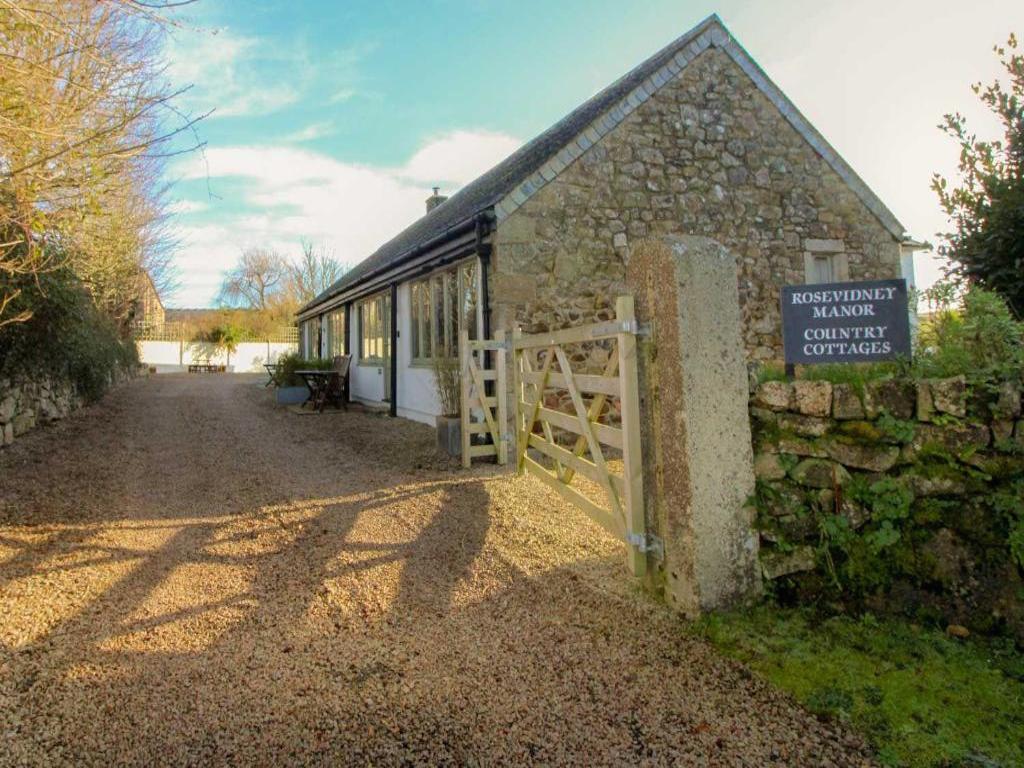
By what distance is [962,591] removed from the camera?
3.14 metres

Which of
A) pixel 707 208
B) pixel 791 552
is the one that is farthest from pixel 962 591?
pixel 707 208

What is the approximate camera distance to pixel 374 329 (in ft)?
45.9

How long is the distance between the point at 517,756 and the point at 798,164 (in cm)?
1014

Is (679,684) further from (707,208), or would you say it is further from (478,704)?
(707,208)

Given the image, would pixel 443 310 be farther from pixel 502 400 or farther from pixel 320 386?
pixel 320 386

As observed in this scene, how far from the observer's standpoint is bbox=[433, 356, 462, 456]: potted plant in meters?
7.79

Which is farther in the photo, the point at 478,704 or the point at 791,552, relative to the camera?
the point at 791,552

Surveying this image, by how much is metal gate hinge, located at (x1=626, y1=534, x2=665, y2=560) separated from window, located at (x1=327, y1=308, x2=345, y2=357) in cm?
1401

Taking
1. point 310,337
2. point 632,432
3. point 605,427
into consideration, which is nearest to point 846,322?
point 632,432

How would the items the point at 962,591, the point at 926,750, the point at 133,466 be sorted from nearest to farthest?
the point at 926,750 < the point at 962,591 < the point at 133,466

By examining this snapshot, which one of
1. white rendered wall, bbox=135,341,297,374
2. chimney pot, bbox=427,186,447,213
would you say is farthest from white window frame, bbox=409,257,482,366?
white rendered wall, bbox=135,341,297,374

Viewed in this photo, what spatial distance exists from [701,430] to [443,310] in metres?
7.14

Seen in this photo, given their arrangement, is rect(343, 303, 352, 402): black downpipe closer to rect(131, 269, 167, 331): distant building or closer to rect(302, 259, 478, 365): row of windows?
rect(302, 259, 478, 365): row of windows

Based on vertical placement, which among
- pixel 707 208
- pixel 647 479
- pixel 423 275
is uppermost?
pixel 707 208
